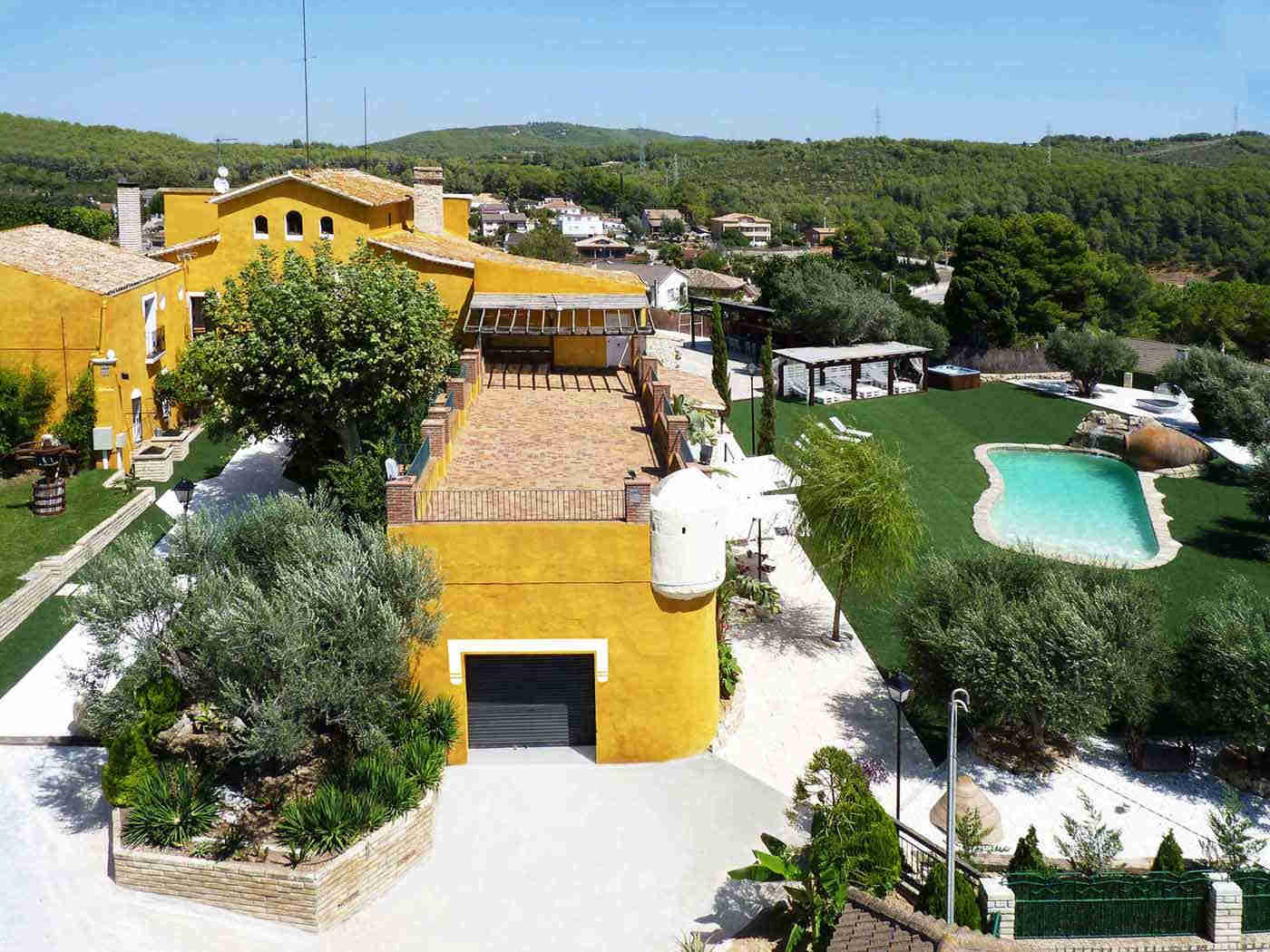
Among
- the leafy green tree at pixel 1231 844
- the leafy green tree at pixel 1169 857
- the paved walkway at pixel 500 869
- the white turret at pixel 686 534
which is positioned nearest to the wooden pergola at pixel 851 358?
the white turret at pixel 686 534

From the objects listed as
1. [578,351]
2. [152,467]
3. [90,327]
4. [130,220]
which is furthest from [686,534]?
[130,220]

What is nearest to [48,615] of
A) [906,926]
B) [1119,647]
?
[906,926]

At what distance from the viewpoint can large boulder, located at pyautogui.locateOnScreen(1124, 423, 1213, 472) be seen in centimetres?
3959

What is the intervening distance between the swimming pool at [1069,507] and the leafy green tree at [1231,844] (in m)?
11.9

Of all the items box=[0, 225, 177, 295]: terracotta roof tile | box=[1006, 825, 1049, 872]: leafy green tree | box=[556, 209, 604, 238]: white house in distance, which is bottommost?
box=[1006, 825, 1049, 872]: leafy green tree

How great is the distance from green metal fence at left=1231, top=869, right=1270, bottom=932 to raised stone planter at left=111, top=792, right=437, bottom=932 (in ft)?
36.6

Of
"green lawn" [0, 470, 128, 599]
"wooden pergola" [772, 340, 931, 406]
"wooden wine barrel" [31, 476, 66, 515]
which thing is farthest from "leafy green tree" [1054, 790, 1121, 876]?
"wooden pergola" [772, 340, 931, 406]

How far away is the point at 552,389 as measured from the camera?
28.4 meters

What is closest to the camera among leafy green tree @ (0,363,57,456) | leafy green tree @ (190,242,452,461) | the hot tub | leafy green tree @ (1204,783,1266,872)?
leafy green tree @ (1204,783,1266,872)

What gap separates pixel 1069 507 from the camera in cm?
3675

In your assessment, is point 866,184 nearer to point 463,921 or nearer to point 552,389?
point 552,389

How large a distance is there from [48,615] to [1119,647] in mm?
21119

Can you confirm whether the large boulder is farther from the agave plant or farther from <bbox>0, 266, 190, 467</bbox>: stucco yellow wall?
the agave plant

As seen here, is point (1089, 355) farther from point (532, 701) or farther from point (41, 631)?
point (41, 631)
